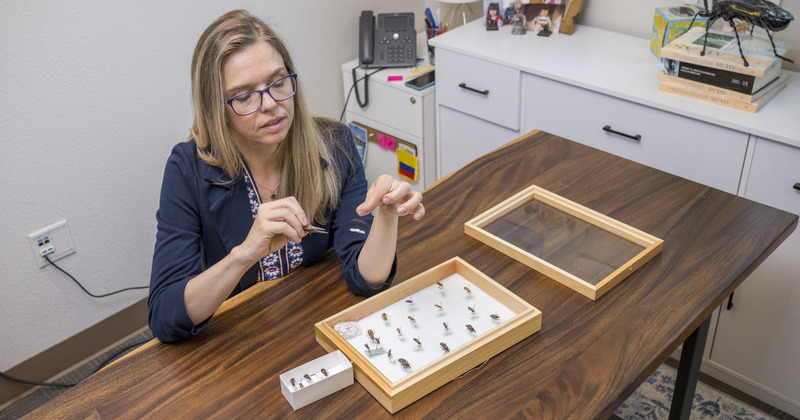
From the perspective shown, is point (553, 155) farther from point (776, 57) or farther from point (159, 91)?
point (159, 91)

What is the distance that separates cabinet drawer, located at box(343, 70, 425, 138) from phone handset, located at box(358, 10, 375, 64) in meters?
0.07

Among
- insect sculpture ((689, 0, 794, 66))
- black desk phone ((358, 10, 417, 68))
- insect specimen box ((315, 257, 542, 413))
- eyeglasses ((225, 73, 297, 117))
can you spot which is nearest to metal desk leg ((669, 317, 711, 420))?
insect specimen box ((315, 257, 542, 413))

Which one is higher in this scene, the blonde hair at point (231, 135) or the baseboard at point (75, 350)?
the blonde hair at point (231, 135)

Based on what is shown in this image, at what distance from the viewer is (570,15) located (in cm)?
269

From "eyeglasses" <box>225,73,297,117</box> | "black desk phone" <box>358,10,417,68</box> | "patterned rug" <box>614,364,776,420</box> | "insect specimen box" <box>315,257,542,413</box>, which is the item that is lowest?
"patterned rug" <box>614,364,776,420</box>

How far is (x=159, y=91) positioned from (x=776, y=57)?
2.02 meters

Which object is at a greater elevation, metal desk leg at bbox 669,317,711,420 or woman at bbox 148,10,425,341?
woman at bbox 148,10,425,341

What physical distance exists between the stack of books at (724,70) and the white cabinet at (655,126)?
0.04 m

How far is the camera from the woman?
1.37 m

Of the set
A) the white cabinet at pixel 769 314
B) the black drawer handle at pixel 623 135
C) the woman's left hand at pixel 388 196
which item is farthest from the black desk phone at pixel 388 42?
the woman's left hand at pixel 388 196

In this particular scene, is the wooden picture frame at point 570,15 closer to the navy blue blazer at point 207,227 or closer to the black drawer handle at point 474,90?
the black drawer handle at point 474,90

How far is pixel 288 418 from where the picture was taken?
3.82ft

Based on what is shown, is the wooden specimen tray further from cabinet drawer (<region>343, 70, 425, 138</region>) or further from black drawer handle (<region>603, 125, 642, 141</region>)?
cabinet drawer (<region>343, 70, 425, 138</region>)

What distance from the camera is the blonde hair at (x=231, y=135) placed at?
1.51m
